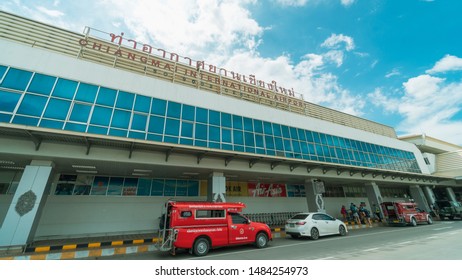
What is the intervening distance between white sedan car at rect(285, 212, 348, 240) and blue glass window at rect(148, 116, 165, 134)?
1072 cm

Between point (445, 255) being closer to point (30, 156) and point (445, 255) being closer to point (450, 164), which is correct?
point (30, 156)

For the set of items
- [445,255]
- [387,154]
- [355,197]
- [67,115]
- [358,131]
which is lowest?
[445,255]

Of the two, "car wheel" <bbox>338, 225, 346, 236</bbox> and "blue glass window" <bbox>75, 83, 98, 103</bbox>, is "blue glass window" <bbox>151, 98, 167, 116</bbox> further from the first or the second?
"car wheel" <bbox>338, 225, 346, 236</bbox>

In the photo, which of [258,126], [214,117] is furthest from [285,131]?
[214,117]

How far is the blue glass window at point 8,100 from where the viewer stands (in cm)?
944


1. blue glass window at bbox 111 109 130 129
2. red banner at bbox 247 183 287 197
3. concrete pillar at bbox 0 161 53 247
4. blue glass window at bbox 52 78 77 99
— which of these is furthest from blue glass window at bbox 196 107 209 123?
concrete pillar at bbox 0 161 53 247

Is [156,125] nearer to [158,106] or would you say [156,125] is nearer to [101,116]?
[158,106]

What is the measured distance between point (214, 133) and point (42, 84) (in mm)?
10711

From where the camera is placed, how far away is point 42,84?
10.7m

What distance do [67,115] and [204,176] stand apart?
9647 millimetres

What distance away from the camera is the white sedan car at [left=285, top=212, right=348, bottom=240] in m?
11.4

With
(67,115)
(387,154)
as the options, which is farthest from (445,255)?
(387,154)

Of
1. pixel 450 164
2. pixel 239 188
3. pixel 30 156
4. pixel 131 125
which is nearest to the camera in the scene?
pixel 30 156

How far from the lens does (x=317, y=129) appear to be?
67.6ft
